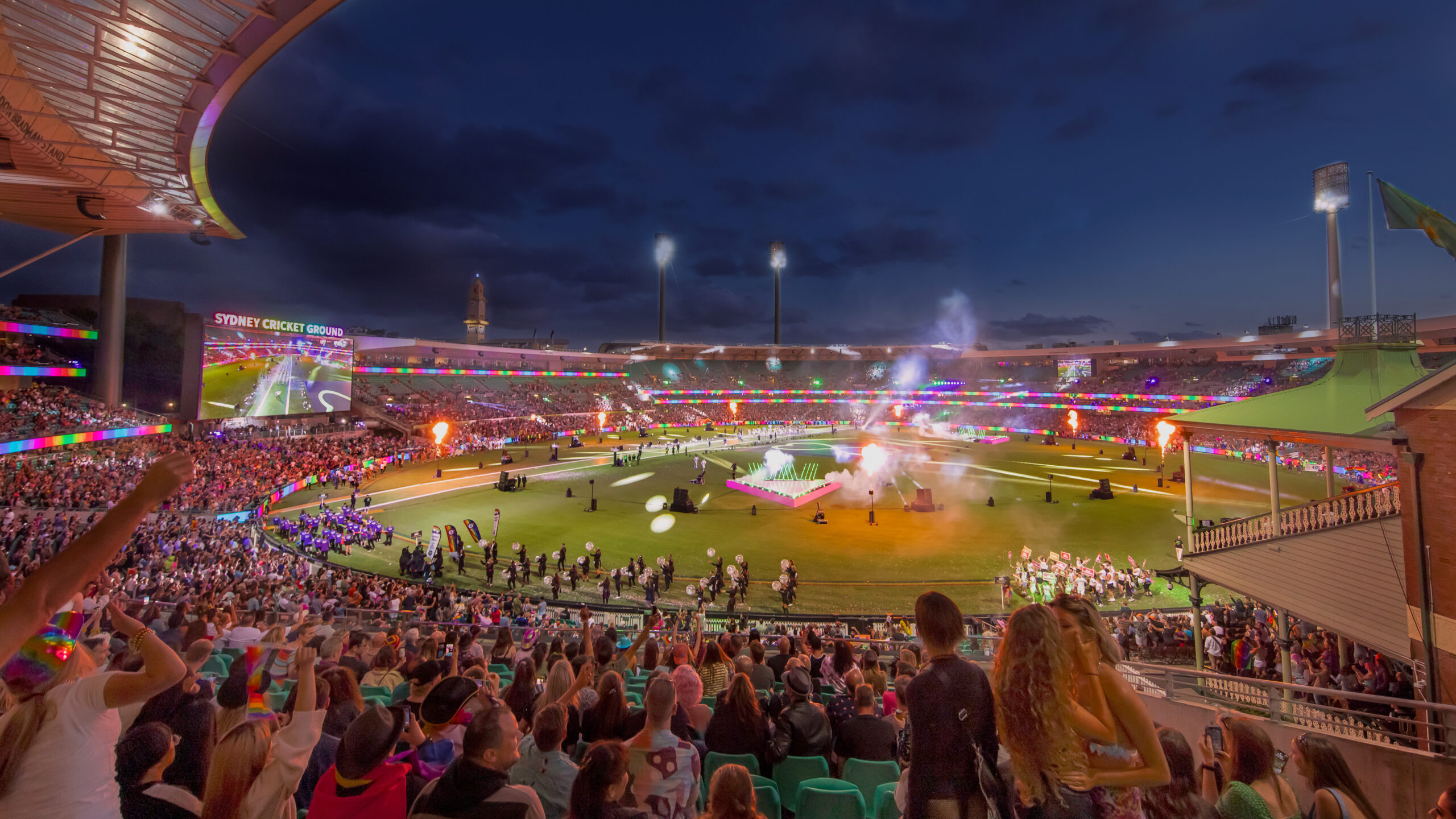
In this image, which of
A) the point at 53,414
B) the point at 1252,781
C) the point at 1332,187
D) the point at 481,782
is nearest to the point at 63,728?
the point at 481,782

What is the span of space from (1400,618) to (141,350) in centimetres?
5384

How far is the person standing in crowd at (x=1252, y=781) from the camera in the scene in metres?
3.31

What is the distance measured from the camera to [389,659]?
302 inches

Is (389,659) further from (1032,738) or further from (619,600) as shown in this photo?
(619,600)

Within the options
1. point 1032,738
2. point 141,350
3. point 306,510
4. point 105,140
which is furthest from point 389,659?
point 141,350

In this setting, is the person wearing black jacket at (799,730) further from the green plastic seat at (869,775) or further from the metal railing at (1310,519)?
the metal railing at (1310,519)

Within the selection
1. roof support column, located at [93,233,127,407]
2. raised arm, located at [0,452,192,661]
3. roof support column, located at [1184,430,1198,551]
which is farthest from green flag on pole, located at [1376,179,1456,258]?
roof support column, located at [93,233,127,407]

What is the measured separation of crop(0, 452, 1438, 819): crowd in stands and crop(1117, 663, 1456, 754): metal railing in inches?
189

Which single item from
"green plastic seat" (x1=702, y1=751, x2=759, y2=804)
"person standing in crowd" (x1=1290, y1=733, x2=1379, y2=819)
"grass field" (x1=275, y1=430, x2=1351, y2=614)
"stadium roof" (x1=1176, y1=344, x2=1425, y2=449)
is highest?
"stadium roof" (x1=1176, y1=344, x2=1425, y2=449)

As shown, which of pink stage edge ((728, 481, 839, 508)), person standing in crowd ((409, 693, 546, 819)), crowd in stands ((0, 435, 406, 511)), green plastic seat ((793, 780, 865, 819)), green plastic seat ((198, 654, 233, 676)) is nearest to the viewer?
person standing in crowd ((409, 693, 546, 819))

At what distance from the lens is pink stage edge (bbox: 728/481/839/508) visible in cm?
3559

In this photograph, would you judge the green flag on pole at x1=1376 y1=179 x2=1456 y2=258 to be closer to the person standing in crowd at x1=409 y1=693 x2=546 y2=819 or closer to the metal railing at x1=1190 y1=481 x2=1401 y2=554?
the metal railing at x1=1190 y1=481 x2=1401 y2=554

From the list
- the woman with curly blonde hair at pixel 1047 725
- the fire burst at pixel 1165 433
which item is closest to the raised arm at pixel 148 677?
the woman with curly blonde hair at pixel 1047 725

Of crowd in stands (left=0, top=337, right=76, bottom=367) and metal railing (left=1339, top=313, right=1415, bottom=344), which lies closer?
metal railing (left=1339, top=313, right=1415, bottom=344)
